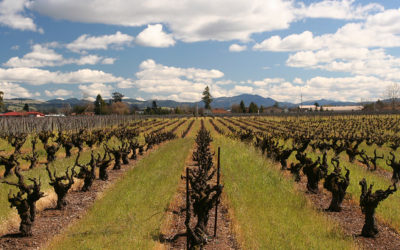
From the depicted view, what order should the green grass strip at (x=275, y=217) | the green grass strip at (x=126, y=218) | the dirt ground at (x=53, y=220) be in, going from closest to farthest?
1. the green grass strip at (x=126, y=218)
2. the green grass strip at (x=275, y=217)
3. the dirt ground at (x=53, y=220)

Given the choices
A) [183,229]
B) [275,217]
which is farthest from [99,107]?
[275,217]

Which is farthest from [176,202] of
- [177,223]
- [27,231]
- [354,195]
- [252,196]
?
[354,195]

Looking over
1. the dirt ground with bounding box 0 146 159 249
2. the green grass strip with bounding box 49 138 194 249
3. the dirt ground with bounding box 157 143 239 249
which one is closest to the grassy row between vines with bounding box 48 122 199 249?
the green grass strip with bounding box 49 138 194 249

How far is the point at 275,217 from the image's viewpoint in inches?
439

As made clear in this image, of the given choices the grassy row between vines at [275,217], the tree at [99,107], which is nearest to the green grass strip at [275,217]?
the grassy row between vines at [275,217]

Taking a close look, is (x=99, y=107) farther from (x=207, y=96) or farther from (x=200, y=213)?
(x=200, y=213)

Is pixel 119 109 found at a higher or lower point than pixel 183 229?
higher

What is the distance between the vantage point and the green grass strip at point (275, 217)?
9.10 m

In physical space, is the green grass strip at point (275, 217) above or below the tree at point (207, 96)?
below

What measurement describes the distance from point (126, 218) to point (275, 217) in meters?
4.95

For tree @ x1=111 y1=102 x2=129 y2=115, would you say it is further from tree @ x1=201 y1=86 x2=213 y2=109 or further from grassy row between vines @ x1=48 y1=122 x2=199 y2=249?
grassy row between vines @ x1=48 y1=122 x2=199 y2=249

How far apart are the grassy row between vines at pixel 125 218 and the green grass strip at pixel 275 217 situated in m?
2.69

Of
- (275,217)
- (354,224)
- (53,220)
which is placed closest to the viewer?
(275,217)

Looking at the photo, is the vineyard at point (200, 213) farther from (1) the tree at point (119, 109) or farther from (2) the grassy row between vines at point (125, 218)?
(1) the tree at point (119, 109)
